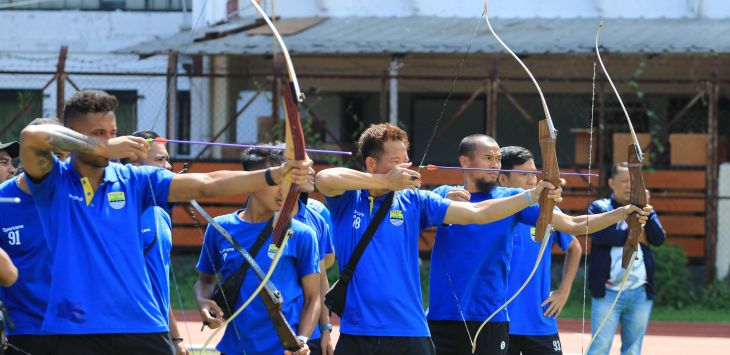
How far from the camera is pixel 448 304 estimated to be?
755 cm

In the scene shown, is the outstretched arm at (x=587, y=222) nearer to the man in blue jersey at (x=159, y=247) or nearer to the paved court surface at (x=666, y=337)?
the man in blue jersey at (x=159, y=247)

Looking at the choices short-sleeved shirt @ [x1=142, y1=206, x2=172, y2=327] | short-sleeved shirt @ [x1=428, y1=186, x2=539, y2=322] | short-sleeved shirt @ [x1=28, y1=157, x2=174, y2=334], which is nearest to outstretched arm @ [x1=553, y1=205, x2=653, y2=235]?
short-sleeved shirt @ [x1=428, y1=186, x2=539, y2=322]

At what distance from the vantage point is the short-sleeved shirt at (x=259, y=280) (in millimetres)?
6617

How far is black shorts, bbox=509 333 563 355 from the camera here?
327 inches

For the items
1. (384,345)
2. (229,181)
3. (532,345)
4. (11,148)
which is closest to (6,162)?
(11,148)

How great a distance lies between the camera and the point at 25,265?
6.44m

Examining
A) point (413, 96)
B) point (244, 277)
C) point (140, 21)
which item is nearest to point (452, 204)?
point (244, 277)

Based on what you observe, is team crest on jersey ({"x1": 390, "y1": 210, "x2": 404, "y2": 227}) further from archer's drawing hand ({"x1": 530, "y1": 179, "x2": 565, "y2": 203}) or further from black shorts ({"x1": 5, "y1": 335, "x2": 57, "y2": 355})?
black shorts ({"x1": 5, "y1": 335, "x2": 57, "y2": 355})

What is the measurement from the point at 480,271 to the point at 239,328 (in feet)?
5.30

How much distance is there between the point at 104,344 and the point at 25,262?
3.51 feet

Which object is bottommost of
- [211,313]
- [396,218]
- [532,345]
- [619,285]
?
[532,345]

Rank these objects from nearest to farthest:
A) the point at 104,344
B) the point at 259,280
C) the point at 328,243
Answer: the point at 104,344, the point at 259,280, the point at 328,243

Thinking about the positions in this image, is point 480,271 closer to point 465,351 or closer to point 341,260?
point 465,351

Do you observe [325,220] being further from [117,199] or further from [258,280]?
[117,199]
